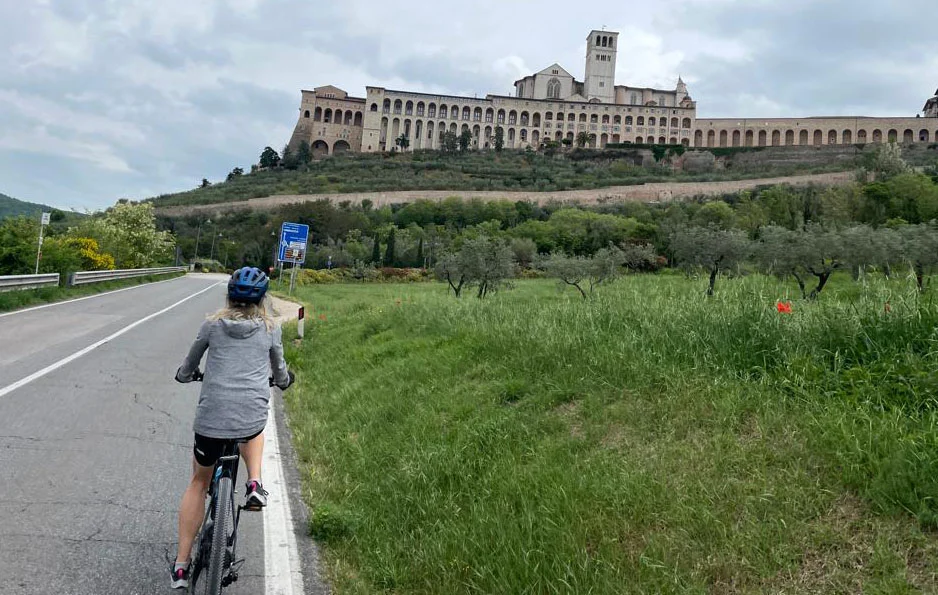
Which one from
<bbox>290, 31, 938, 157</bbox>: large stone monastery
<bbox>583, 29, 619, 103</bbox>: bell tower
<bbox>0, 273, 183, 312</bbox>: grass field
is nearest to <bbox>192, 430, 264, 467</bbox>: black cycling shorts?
<bbox>0, 273, 183, 312</bbox>: grass field

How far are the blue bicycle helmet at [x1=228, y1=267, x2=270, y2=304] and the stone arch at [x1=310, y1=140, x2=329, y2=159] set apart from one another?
14624 centimetres

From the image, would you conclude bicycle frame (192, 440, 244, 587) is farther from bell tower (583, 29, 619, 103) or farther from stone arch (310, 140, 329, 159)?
bell tower (583, 29, 619, 103)

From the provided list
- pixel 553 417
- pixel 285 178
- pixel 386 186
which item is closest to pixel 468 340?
pixel 553 417

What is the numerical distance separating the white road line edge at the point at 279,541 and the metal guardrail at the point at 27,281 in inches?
702

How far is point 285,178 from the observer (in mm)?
126812

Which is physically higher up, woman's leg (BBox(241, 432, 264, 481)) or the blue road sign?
the blue road sign

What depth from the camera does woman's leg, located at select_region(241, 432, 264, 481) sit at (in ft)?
12.7

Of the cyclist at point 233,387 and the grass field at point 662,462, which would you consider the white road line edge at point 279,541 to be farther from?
the cyclist at point 233,387

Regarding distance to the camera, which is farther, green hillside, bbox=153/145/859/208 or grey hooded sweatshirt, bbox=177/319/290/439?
green hillside, bbox=153/145/859/208

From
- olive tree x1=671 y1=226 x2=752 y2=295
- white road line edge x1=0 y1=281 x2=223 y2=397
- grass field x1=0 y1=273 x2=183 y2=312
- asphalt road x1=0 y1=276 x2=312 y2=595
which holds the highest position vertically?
olive tree x1=671 y1=226 x2=752 y2=295

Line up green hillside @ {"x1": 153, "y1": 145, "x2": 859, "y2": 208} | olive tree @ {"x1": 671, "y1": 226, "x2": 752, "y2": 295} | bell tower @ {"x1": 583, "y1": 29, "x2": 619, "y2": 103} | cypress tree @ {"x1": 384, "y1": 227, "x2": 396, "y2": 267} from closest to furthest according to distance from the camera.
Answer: olive tree @ {"x1": 671, "y1": 226, "x2": 752, "y2": 295}, cypress tree @ {"x1": 384, "y1": 227, "x2": 396, "y2": 267}, green hillside @ {"x1": 153, "y1": 145, "x2": 859, "y2": 208}, bell tower @ {"x1": 583, "y1": 29, "x2": 619, "y2": 103}

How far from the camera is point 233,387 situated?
3.86 m

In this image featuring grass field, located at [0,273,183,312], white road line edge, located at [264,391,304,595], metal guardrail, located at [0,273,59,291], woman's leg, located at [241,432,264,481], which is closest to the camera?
woman's leg, located at [241,432,264,481]

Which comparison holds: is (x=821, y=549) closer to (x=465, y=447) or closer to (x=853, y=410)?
(x=853, y=410)
